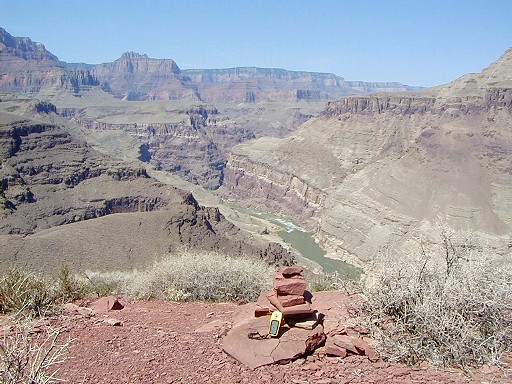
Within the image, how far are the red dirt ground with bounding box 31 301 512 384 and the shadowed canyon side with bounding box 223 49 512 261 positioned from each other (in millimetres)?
31887

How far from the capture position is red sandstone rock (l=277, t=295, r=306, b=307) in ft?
27.8

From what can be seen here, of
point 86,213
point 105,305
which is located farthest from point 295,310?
point 86,213

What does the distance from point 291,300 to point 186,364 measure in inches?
89.3

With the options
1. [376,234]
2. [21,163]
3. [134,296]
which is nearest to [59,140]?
[21,163]

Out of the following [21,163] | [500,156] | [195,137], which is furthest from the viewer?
[195,137]

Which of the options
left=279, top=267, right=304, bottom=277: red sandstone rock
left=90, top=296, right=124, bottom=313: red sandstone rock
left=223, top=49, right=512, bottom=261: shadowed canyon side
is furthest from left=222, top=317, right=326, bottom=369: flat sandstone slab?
left=223, top=49, right=512, bottom=261: shadowed canyon side

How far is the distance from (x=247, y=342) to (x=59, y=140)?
2673 inches

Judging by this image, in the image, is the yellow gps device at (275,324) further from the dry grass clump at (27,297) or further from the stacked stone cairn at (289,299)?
the dry grass clump at (27,297)

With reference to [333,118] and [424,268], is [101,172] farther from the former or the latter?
[333,118]

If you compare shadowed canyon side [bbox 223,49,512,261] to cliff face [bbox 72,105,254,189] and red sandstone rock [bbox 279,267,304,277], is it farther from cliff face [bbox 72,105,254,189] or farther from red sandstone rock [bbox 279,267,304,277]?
cliff face [bbox 72,105,254,189]

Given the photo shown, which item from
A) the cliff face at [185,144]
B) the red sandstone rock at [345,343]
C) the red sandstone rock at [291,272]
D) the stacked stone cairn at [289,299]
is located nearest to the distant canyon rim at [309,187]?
the red sandstone rock at [291,272]

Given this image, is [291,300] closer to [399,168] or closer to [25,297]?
[25,297]

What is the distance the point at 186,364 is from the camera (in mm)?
7676

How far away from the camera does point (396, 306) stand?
8.12 m
